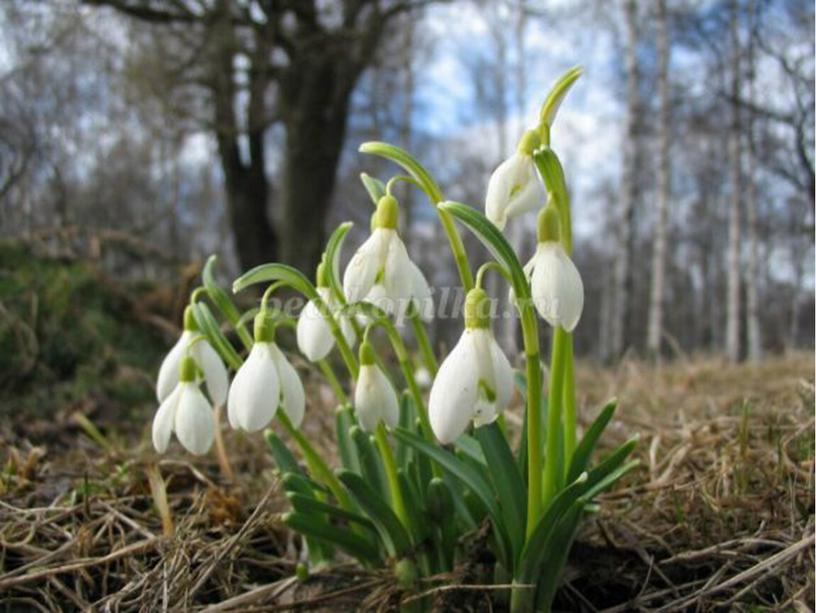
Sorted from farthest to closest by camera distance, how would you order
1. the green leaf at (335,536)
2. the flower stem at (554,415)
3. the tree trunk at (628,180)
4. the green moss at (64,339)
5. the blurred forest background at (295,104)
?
the tree trunk at (628,180)
the blurred forest background at (295,104)
the green moss at (64,339)
the green leaf at (335,536)
the flower stem at (554,415)

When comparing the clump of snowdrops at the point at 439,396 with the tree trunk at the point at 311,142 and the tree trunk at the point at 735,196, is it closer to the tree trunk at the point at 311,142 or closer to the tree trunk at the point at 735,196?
the tree trunk at the point at 311,142

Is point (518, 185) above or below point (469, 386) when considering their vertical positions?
above

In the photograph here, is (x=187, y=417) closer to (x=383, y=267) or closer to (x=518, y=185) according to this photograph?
(x=383, y=267)

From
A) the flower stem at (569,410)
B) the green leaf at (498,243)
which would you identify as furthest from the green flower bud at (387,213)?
the flower stem at (569,410)

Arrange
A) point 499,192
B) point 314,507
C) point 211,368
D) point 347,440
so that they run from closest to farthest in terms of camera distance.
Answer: point 499,192 < point 314,507 < point 211,368 < point 347,440

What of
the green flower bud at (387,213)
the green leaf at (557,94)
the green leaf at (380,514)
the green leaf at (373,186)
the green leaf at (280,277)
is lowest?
the green leaf at (380,514)

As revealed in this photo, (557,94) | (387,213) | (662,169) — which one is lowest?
(387,213)

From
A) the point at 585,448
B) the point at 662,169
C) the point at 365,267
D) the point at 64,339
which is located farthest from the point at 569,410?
the point at 662,169

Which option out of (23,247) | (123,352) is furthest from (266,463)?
(23,247)
